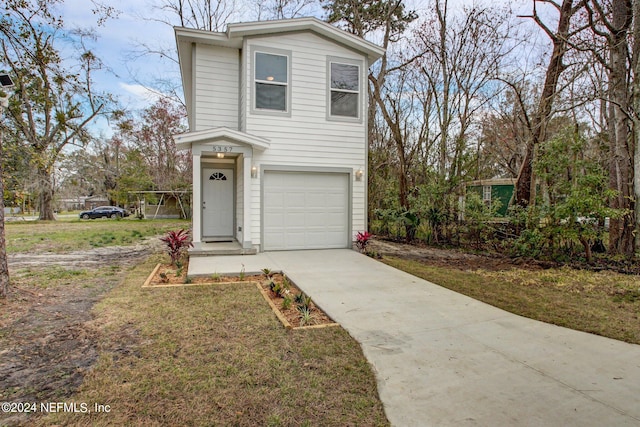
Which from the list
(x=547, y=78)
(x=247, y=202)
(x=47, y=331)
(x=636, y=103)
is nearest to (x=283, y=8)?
(x=547, y=78)

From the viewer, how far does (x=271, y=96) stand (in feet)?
28.8

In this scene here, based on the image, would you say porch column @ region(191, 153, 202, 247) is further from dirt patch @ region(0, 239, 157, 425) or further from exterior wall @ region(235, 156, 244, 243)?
dirt patch @ region(0, 239, 157, 425)

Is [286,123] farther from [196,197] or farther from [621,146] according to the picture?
[621,146]

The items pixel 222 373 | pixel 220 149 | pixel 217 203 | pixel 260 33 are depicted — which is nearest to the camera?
pixel 222 373

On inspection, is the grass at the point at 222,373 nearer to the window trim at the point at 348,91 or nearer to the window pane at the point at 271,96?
the window pane at the point at 271,96

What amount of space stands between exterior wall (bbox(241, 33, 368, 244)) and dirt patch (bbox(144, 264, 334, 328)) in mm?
2323

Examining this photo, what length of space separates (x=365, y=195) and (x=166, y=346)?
272 inches

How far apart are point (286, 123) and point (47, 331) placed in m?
6.50

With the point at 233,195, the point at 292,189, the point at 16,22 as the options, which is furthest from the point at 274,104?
the point at 16,22

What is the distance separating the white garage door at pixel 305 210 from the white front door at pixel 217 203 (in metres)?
1.76

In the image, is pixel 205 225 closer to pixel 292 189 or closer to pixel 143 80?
pixel 292 189

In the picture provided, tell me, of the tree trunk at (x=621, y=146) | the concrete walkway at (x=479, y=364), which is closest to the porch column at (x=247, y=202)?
the concrete walkway at (x=479, y=364)

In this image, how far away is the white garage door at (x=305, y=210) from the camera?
8.87 metres

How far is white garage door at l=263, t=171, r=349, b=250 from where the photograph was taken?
887 cm
